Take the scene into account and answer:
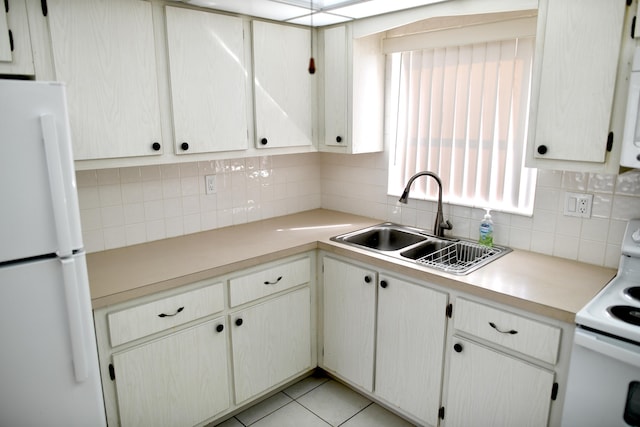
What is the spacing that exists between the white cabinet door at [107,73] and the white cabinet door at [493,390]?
67.2 inches

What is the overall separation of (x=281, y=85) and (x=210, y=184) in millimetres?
709

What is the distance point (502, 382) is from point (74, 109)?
2084 millimetres

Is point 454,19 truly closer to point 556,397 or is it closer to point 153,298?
point 556,397

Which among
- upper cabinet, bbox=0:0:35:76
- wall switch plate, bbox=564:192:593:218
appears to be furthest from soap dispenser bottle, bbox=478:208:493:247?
upper cabinet, bbox=0:0:35:76

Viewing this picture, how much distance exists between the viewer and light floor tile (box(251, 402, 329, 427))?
2.31 metres

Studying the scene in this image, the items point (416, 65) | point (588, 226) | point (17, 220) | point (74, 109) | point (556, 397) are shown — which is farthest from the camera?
point (416, 65)

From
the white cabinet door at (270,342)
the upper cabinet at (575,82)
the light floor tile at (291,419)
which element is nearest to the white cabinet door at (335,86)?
the white cabinet door at (270,342)

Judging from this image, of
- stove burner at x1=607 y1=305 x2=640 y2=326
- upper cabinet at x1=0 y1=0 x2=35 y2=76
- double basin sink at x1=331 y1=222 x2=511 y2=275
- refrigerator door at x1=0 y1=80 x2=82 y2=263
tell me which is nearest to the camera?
refrigerator door at x1=0 y1=80 x2=82 y2=263

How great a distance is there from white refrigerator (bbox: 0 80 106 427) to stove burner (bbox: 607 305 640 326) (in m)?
1.80

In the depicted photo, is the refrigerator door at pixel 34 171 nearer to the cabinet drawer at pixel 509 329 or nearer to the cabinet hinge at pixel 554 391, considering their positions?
the cabinet drawer at pixel 509 329

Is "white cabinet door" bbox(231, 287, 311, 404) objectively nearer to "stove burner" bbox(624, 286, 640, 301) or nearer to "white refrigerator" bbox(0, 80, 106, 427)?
"white refrigerator" bbox(0, 80, 106, 427)

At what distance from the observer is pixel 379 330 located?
89.6 inches

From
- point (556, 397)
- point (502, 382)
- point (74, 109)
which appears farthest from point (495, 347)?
point (74, 109)

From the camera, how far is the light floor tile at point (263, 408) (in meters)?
2.37
